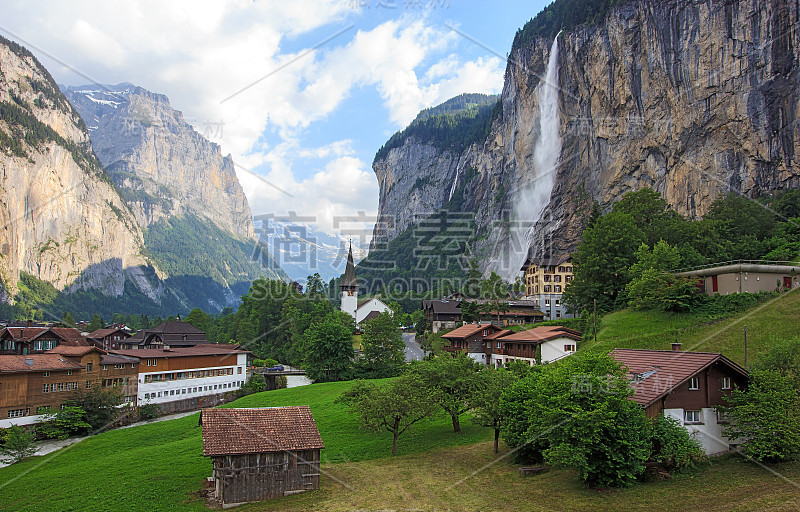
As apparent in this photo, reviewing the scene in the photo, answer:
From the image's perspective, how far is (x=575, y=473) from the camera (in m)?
21.9

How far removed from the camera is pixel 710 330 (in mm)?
34750

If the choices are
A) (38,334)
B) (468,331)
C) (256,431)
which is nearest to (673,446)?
(256,431)

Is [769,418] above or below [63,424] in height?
above

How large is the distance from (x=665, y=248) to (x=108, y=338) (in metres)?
75.1

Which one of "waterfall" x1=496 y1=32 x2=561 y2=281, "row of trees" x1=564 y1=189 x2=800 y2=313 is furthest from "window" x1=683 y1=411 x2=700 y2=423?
"waterfall" x1=496 y1=32 x2=561 y2=281

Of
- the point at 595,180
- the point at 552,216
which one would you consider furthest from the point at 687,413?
the point at 552,216

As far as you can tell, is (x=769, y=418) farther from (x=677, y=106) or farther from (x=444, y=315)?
(x=677, y=106)

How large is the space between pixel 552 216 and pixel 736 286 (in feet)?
230

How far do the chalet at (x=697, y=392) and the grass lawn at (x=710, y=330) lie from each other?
860 cm

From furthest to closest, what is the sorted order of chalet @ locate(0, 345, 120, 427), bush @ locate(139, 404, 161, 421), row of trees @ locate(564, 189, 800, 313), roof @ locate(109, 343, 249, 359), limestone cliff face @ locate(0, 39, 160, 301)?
limestone cliff face @ locate(0, 39, 160, 301) < roof @ locate(109, 343, 249, 359) < bush @ locate(139, 404, 161, 421) < row of trees @ locate(564, 189, 800, 313) < chalet @ locate(0, 345, 120, 427)

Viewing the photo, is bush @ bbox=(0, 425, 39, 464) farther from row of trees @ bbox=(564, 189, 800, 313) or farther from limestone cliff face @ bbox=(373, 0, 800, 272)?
limestone cliff face @ bbox=(373, 0, 800, 272)

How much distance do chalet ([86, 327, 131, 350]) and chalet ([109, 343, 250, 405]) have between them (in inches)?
853

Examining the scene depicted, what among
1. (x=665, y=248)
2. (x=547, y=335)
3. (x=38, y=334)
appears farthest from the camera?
(x=38, y=334)

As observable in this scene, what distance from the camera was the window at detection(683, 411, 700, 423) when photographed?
21.4m
